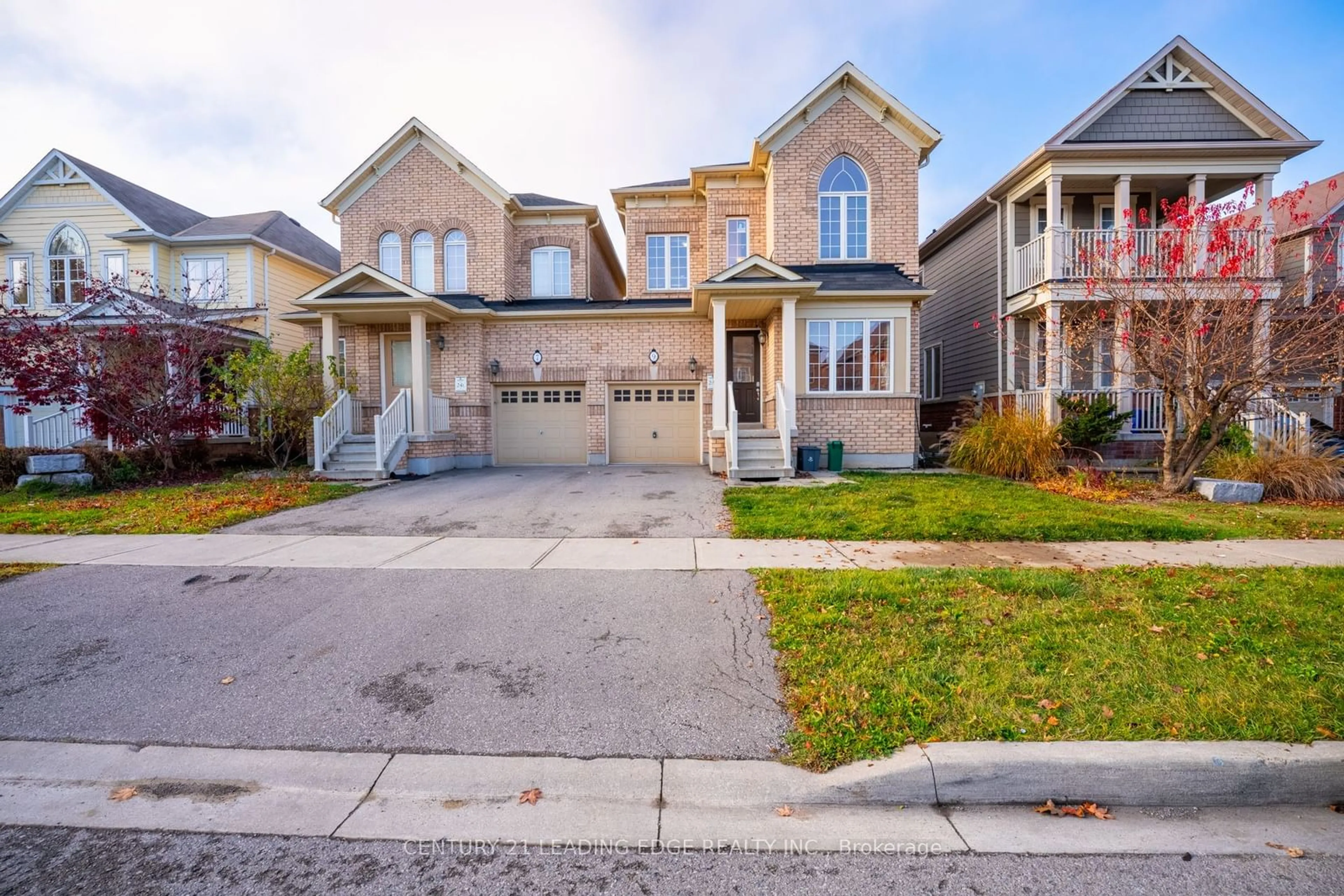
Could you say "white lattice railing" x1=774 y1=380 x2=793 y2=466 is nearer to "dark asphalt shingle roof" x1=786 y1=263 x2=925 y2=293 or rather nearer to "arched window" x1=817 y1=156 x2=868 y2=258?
"dark asphalt shingle roof" x1=786 y1=263 x2=925 y2=293

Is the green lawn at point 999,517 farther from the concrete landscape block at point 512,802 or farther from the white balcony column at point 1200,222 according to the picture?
the white balcony column at point 1200,222

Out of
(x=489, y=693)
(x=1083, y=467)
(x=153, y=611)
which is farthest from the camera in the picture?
(x=1083, y=467)

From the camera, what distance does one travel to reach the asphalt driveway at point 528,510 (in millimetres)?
7617

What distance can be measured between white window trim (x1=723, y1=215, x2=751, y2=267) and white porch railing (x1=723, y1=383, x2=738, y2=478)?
17.1 feet

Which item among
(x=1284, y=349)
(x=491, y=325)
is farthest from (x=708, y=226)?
(x=1284, y=349)

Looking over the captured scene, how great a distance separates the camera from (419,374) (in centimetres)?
1376

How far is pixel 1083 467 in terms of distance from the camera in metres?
11.9

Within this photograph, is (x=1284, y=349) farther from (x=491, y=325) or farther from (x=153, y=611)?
(x=491, y=325)

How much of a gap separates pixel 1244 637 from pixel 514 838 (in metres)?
4.68

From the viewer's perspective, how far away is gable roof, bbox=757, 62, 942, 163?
13.7m

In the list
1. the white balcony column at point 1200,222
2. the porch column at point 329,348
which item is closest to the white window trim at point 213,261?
the porch column at point 329,348

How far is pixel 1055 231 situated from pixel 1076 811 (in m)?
13.8

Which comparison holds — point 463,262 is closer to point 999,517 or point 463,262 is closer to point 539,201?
point 539,201

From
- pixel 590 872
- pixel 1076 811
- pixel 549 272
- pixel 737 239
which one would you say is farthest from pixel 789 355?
pixel 590 872
